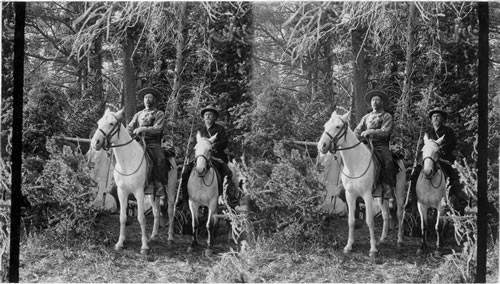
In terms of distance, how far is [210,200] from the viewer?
490cm

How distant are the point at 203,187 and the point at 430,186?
5.88 feet

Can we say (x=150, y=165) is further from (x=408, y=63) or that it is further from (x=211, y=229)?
(x=408, y=63)

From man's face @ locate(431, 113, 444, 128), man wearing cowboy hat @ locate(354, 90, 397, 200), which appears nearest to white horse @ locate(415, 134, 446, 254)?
man's face @ locate(431, 113, 444, 128)

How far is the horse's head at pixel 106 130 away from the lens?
4.64 m

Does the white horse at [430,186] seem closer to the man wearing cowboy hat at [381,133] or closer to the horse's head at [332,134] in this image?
the man wearing cowboy hat at [381,133]

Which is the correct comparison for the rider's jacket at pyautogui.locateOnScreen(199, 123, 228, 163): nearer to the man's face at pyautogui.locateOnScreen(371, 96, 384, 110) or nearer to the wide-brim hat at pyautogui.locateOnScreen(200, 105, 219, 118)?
the wide-brim hat at pyautogui.locateOnScreen(200, 105, 219, 118)

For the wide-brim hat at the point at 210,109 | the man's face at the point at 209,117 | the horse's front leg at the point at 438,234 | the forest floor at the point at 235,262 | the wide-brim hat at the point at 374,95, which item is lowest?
the forest floor at the point at 235,262

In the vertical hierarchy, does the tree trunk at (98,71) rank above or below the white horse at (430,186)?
above

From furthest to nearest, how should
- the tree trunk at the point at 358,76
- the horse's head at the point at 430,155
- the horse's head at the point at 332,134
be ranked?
the tree trunk at the point at 358,76 < the horse's head at the point at 430,155 < the horse's head at the point at 332,134

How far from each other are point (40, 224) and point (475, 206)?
3.50 metres

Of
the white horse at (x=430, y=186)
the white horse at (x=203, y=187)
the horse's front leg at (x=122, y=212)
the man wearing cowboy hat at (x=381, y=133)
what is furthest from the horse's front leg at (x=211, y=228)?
the white horse at (x=430, y=186)

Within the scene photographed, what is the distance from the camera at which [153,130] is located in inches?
193

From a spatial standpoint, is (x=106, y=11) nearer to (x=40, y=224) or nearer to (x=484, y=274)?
(x=40, y=224)

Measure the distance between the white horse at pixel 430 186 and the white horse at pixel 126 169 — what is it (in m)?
1.97
